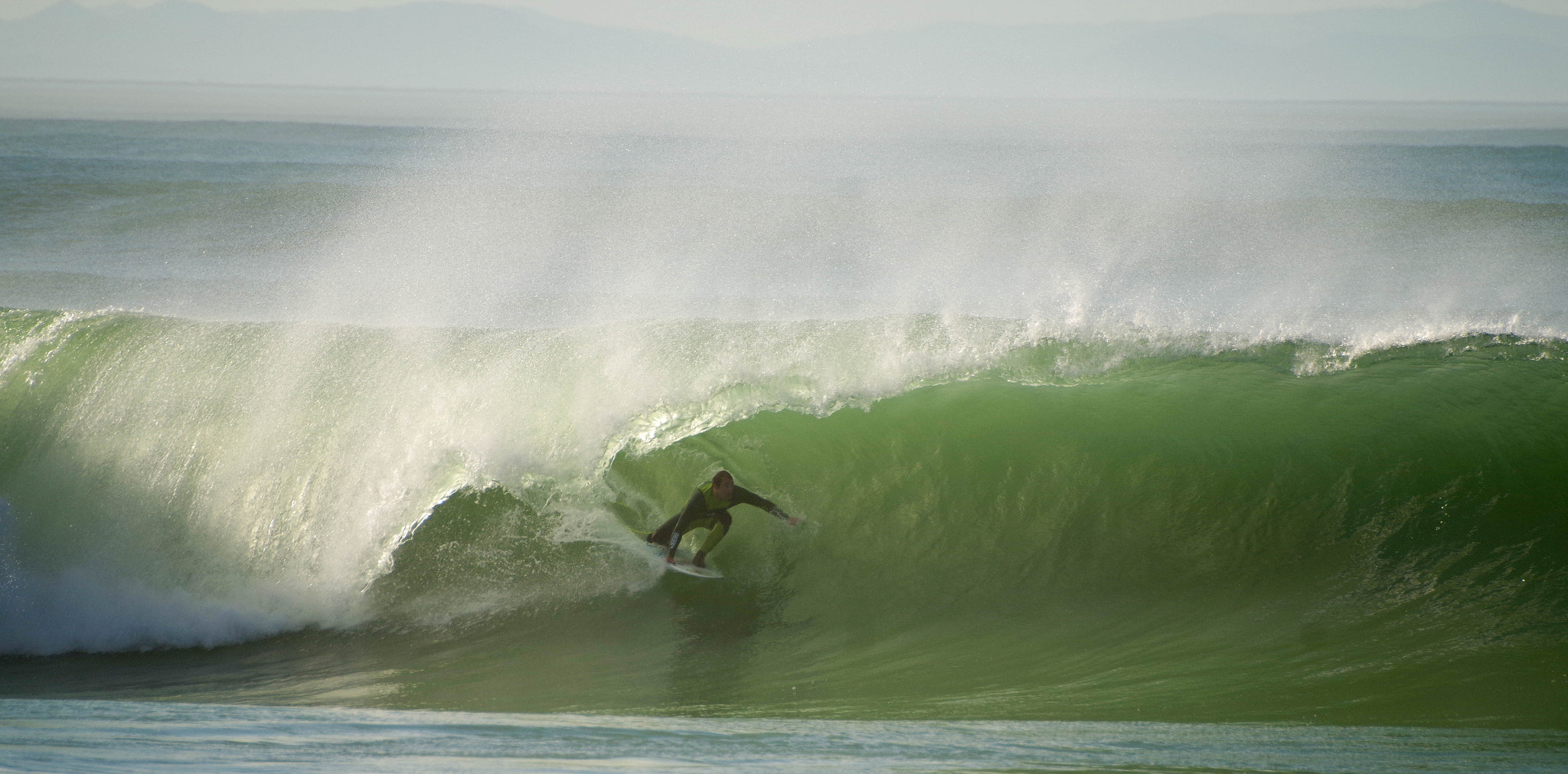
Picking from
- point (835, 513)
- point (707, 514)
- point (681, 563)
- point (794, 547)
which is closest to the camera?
point (707, 514)

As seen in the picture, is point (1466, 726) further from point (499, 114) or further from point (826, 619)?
point (499, 114)

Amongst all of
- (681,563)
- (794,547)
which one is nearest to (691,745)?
(681,563)


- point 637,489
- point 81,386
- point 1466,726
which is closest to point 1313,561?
point 1466,726

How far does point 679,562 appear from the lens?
235 inches

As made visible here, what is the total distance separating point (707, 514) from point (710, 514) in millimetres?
24

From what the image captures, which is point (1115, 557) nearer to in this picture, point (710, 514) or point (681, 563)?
point (710, 514)

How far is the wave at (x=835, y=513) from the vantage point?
5000 mm

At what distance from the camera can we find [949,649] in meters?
5.29

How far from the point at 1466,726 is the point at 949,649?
2.28 meters

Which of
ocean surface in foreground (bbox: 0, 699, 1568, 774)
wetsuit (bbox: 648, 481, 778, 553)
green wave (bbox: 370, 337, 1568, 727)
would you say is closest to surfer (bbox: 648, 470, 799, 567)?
wetsuit (bbox: 648, 481, 778, 553)

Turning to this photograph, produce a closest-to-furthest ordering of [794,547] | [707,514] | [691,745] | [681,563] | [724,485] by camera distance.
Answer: [691,745] → [724,485] → [707,514] → [681,563] → [794,547]

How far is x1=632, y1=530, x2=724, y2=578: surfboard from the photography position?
587cm

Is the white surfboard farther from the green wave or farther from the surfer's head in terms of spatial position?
the surfer's head

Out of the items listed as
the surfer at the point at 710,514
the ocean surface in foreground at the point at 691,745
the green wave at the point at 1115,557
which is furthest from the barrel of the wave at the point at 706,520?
the ocean surface in foreground at the point at 691,745
